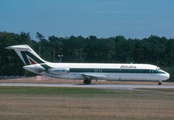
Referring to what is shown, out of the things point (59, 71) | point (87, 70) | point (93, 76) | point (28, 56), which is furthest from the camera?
point (28, 56)

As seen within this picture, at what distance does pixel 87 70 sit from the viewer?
6581cm

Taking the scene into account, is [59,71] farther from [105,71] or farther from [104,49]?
[104,49]

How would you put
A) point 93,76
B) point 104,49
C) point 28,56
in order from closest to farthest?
point 93,76
point 28,56
point 104,49

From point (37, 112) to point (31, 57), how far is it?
147ft

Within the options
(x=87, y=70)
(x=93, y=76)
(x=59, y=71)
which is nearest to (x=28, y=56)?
(x=59, y=71)

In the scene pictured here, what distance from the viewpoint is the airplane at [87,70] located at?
65.3m

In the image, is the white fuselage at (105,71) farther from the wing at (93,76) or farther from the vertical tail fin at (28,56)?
the vertical tail fin at (28,56)

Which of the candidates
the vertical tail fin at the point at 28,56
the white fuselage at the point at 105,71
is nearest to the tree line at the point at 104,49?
the vertical tail fin at the point at 28,56

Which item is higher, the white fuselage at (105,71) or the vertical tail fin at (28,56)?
the vertical tail fin at (28,56)

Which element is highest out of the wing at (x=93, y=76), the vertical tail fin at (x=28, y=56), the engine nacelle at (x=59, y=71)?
the vertical tail fin at (x=28, y=56)

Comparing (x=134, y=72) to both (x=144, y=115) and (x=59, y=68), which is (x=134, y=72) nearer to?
(x=59, y=68)

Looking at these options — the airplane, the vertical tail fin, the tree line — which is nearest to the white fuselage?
the airplane

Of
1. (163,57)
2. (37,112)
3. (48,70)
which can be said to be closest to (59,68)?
(48,70)

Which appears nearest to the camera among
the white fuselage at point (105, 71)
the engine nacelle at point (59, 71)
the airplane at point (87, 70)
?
the engine nacelle at point (59, 71)
